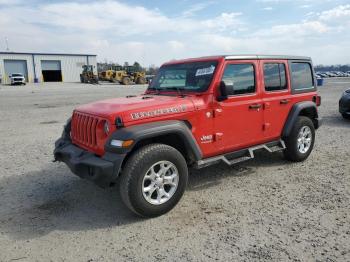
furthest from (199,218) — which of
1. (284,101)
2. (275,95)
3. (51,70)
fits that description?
(51,70)

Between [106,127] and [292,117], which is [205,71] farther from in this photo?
[292,117]

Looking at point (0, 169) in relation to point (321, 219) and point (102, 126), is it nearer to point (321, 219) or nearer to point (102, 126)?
point (102, 126)

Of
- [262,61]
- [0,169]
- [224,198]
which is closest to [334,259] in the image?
[224,198]

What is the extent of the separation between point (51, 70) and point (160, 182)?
5688 centimetres

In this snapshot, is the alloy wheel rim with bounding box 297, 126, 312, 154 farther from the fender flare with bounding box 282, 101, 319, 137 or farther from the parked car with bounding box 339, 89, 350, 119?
the parked car with bounding box 339, 89, 350, 119

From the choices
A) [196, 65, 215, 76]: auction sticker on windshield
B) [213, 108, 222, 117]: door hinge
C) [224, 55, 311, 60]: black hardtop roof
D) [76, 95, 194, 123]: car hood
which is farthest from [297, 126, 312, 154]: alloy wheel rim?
[76, 95, 194, 123]: car hood

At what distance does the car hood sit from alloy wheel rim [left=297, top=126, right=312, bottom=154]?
2.70m

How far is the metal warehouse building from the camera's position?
1966 inches

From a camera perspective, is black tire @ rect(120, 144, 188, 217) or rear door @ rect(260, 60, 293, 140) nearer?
black tire @ rect(120, 144, 188, 217)

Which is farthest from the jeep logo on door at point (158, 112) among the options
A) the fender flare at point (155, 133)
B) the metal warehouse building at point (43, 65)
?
the metal warehouse building at point (43, 65)

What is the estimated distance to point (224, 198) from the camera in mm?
4305

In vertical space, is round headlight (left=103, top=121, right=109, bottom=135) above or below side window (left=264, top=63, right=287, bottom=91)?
below

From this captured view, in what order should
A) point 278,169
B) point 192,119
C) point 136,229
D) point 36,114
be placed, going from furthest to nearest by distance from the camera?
point 36,114 < point 278,169 < point 192,119 < point 136,229

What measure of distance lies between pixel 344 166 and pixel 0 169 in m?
6.20
